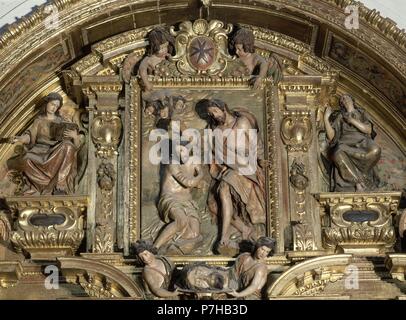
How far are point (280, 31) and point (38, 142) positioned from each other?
3.34 metres

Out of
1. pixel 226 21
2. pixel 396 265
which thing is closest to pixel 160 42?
pixel 226 21

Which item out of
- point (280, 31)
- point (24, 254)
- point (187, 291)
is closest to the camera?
point (187, 291)

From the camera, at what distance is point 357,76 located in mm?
17125

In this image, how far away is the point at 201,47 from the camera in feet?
56.2

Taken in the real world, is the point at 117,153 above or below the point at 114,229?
above

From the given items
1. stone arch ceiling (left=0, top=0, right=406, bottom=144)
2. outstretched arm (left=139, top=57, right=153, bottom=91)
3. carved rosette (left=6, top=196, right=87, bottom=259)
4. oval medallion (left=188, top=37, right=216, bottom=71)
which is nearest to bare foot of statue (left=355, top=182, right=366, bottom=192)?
stone arch ceiling (left=0, top=0, right=406, bottom=144)

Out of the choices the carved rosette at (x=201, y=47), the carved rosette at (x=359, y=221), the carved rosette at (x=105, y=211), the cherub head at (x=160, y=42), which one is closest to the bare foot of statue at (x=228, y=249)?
the carved rosette at (x=359, y=221)

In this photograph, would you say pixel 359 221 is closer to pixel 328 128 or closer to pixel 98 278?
pixel 328 128

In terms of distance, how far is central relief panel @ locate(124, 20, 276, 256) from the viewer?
16.0m

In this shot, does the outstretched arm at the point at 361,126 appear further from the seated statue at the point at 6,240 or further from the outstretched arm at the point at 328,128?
the seated statue at the point at 6,240

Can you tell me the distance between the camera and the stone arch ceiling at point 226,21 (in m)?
16.6

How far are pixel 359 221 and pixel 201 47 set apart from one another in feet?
9.85

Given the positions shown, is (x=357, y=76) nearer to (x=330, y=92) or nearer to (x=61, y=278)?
(x=330, y=92)

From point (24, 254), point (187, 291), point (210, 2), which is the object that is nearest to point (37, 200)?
point (24, 254)
